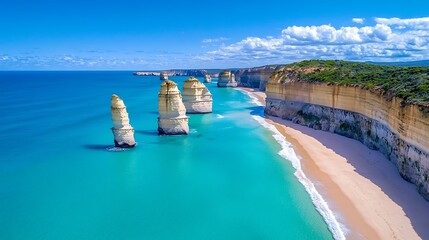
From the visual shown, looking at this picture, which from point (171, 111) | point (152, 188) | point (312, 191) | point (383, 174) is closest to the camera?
point (312, 191)

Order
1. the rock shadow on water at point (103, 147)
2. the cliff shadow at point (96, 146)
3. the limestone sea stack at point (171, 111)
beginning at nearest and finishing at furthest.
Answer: the rock shadow on water at point (103, 147) < the cliff shadow at point (96, 146) < the limestone sea stack at point (171, 111)

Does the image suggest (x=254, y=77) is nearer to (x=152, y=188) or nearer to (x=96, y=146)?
(x=96, y=146)

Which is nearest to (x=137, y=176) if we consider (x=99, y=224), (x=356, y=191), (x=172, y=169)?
(x=172, y=169)

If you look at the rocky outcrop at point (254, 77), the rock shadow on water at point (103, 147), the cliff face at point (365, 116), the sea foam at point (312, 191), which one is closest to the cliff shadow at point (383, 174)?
the cliff face at point (365, 116)

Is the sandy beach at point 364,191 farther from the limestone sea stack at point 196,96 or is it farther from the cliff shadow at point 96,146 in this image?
the limestone sea stack at point 196,96

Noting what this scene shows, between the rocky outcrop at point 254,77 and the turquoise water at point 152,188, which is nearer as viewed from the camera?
the turquoise water at point 152,188

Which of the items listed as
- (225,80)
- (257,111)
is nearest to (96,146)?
(257,111)
